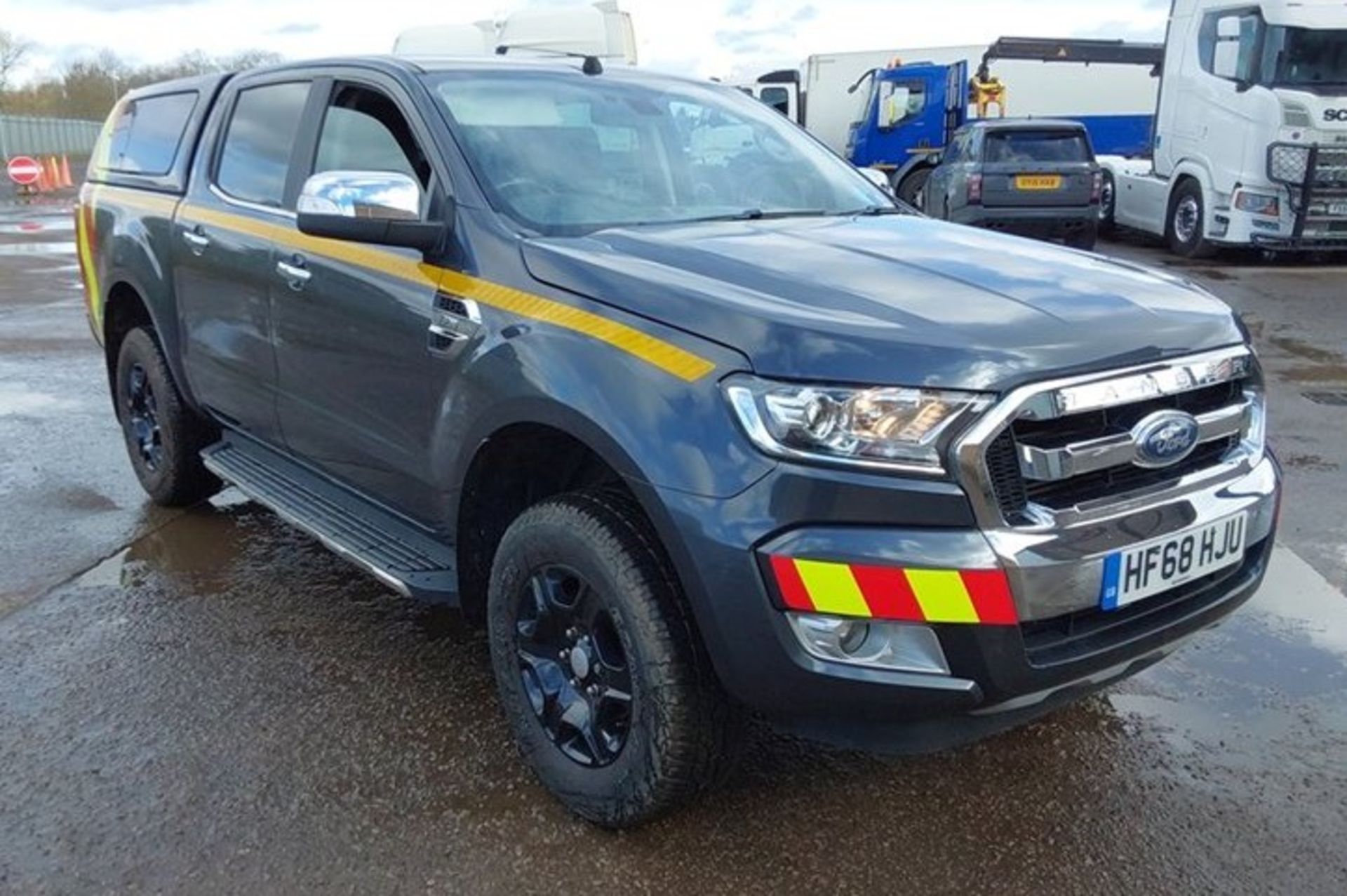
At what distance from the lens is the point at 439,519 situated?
3.23 metres

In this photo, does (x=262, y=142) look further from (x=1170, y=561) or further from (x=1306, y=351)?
(x=1306, y=351)

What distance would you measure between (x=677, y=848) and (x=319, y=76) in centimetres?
273

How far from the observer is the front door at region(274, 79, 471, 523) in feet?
10.3

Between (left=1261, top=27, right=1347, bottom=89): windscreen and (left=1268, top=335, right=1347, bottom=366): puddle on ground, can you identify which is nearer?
(left=1268, top=335, right=1347, bottom=366): puddle on ground

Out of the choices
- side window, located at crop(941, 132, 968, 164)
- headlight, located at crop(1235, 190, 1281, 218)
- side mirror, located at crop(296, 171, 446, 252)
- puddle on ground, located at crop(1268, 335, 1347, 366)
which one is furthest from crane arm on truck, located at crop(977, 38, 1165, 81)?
side mirror, located at crop(296, 171, 446, 252)

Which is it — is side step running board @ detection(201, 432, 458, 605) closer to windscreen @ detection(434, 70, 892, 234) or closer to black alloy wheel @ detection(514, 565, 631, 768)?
black alloy wheel @ detection(514, 565, 631, 768)

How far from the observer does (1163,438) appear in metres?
2.46

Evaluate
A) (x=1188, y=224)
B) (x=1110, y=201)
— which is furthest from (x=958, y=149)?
(x=1110, y=201)

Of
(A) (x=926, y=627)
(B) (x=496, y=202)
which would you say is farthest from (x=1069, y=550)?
(B) (x=496, y=202)

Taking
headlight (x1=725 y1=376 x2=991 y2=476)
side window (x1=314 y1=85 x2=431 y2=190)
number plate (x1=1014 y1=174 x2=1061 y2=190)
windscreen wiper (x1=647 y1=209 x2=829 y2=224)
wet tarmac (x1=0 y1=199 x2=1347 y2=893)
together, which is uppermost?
side window (x1=314 y1=85 x2=431 y2=190)

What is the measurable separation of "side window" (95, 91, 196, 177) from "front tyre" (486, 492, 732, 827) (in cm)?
297

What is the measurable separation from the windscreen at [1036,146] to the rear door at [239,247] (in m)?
11.7

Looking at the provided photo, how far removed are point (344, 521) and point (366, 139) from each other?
119cm

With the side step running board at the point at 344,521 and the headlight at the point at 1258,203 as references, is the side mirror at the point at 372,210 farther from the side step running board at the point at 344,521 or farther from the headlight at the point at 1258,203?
the headlight at the point at 1258,203
